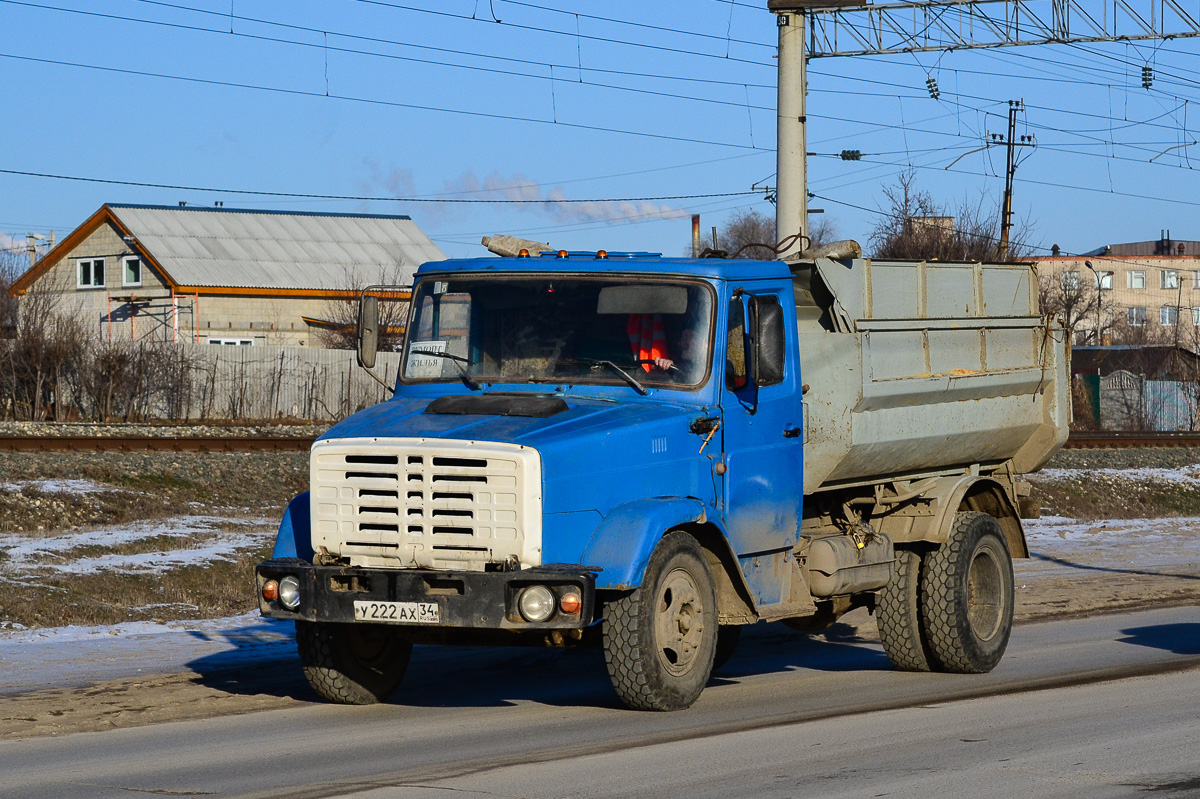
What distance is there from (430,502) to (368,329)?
1.91 meters

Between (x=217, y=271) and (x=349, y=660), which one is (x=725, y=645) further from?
(x=217, y=271)

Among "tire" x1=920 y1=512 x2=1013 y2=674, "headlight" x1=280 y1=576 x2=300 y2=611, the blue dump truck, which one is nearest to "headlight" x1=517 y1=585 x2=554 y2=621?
the blue dump truck

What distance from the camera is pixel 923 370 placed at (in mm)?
10367

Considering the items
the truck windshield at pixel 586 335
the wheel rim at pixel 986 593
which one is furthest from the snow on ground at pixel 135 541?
the wheel rim at pixel 986 593

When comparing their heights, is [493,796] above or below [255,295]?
below

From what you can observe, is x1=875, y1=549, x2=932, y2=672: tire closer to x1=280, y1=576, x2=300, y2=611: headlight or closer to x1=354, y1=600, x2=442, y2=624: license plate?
x1=354, y1=600, x2=442, y2=624: license plate

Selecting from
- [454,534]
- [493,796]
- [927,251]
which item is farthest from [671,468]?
[927,251]

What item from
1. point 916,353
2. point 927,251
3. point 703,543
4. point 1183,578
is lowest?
point 1183,578

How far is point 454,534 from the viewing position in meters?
7.66

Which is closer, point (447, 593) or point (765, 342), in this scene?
point (447, 593)

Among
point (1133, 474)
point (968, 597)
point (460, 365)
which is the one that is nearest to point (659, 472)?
point (460, 365)

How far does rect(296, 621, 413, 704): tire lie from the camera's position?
8.59 meters

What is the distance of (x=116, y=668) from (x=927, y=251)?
134ft

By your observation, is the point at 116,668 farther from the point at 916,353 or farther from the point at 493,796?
the point at 916,353
